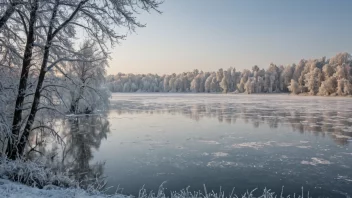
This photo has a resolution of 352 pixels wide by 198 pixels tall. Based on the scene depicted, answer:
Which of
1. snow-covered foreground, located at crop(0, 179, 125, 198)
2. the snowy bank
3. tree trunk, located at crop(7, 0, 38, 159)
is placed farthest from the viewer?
tree trunk, located at crop(7, 0, 38, 159)

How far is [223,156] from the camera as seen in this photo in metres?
12.9

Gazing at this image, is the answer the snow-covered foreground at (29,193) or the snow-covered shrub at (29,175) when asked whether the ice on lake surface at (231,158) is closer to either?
the snow-covered shrub at (29,175)

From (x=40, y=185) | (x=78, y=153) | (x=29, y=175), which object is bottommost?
(x=78, y=153)

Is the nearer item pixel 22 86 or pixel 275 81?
pixel 22 86

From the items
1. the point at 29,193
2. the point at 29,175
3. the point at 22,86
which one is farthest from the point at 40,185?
the point at 22,86

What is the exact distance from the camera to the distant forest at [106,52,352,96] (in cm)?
7608

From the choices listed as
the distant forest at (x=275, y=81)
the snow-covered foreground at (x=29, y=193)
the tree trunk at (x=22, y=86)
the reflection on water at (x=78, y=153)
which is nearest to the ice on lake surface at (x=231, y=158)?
the reflection on water at (x=78, y=153)

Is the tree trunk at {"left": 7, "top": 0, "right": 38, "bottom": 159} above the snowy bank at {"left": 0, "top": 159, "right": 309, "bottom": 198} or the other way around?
above

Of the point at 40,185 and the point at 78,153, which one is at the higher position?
the point at 40,185

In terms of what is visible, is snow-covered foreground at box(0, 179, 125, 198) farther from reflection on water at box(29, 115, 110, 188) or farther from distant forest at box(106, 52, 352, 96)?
distant forest at box(106, 52, 352, 96)

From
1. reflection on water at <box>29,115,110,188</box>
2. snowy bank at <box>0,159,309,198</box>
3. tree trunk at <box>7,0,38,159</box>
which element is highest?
tree trunk at <box>7,0,38,159</box>

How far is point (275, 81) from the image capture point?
107 metres

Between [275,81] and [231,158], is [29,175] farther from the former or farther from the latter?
[275,81]

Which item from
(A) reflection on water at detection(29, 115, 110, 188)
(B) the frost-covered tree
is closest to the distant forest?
(A) reflection on water at detection(29, 115, 110, 188)
